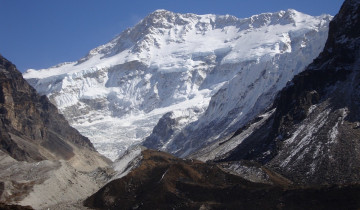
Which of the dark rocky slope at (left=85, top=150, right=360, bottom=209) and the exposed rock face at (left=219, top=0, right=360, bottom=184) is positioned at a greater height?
the exposed rock face at (left=219, top=0, right=360, bottom=184)

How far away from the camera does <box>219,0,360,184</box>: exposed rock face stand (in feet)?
318

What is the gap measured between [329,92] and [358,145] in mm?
23651

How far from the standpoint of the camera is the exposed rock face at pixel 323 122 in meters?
96.8

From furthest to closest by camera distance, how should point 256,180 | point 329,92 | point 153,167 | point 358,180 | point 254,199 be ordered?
point 329,92 < point 153,167 < point 256,180 < point 358,180 < point 254,199

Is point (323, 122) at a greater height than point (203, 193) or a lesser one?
greater

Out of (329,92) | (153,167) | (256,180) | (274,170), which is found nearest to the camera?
(256,180)

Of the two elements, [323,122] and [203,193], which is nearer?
[203,193]

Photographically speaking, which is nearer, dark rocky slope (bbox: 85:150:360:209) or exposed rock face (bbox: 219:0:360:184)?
dark rocky slope (bbox: 85:150:360:209)

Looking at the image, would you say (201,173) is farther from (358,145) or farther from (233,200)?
(358,145)

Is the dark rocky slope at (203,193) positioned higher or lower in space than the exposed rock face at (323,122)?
lower

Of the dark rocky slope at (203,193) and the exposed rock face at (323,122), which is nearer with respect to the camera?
the dark rocky slope at (203,193)

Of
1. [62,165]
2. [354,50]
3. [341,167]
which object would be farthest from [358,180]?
[62,165]

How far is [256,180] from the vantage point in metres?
95.0

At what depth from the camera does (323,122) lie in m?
111
